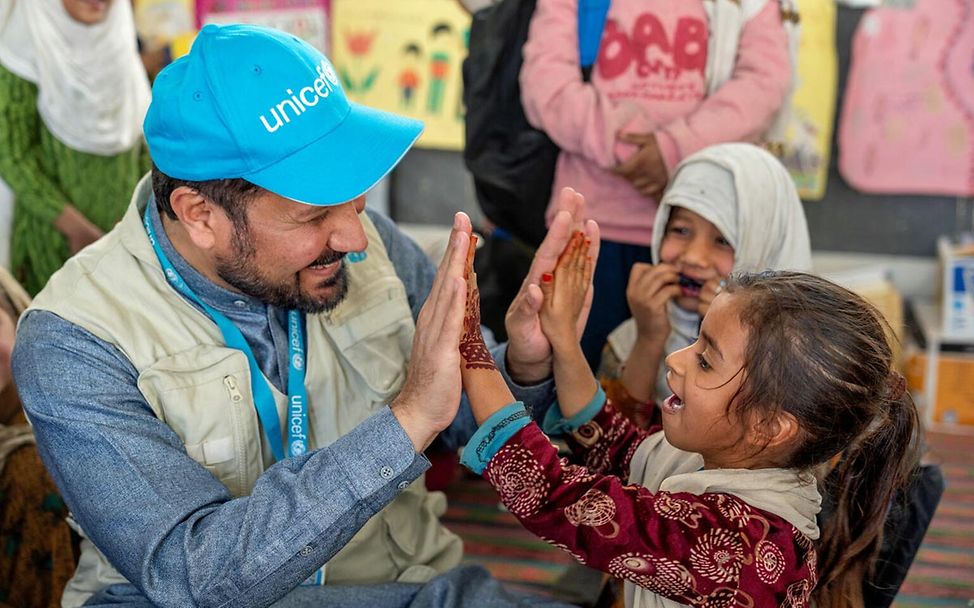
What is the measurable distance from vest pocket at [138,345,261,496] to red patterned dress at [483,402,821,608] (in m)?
0.42

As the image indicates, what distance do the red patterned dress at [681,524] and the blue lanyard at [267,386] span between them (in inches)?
14.7

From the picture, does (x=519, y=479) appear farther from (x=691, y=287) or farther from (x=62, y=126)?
(x=62, y=126)

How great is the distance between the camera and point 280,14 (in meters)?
4.84

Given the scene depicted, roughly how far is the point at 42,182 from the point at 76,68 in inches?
14.8

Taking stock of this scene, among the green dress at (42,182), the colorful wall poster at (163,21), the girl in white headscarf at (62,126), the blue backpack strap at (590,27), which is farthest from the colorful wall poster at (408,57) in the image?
the blue backpack strap at (590,27)

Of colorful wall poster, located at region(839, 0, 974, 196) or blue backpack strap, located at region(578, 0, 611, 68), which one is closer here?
blue backpack strap, located at region(578, 0, 611, 68)

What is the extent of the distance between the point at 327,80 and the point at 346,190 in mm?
180

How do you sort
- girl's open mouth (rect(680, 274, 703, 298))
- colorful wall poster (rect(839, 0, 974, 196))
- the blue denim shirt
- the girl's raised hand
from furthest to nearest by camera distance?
colorful wall poster (rect(839, 0, 974, 196)) → girl's open mouth (rect(680, 274, 703, 298)) → the girl's raised hand → the blue denim shirt

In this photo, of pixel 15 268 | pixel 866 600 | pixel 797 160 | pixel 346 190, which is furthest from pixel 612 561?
pixel 797 160

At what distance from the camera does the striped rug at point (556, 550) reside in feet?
10.0

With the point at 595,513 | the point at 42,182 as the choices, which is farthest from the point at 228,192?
the point at 42,182

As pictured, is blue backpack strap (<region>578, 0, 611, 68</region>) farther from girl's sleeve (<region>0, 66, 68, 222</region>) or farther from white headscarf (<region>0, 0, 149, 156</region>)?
girl's sleeve (<region>0, 66, 68, 222</region>)

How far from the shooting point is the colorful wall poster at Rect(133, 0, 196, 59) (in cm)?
487

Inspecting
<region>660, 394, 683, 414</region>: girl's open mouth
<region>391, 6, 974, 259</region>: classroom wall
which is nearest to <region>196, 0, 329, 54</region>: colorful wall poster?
<region>391, 6, 974, 259</region>: classroom wall
